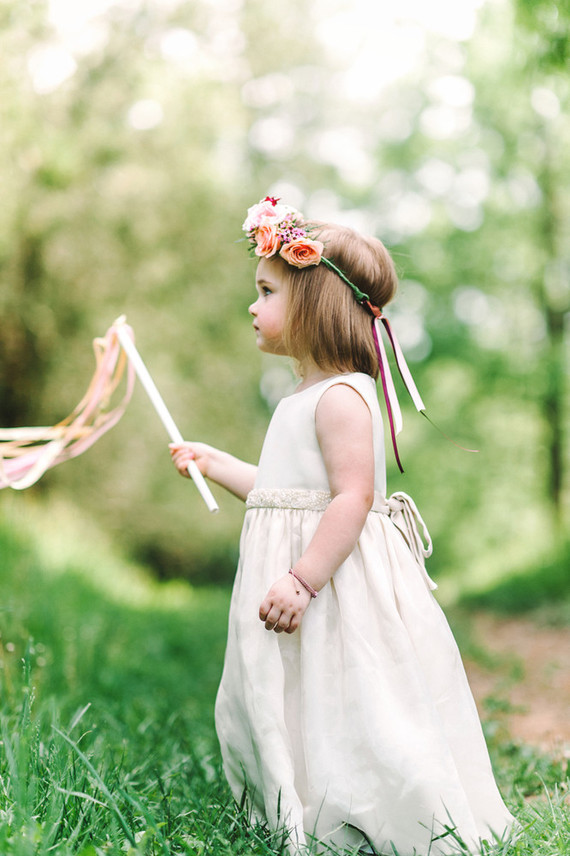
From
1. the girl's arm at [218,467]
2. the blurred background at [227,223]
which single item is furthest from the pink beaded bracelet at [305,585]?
the blurred background at [227,223]

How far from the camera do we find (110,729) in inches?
125

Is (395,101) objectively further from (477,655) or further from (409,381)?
(409,381)

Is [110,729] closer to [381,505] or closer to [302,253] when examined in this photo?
[381,505]

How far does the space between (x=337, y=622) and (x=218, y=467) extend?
0.65 metres

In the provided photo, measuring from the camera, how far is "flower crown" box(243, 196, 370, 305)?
215 cm

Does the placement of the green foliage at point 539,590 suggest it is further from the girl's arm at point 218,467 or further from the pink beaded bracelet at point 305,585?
the pink beaded bracelet at point 305,585

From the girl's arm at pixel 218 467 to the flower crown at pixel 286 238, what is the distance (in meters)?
0.60

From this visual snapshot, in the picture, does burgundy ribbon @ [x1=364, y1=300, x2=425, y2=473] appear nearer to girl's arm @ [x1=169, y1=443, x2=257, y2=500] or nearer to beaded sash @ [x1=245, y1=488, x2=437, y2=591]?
beaded sash @ [x1=245, y1=488, x2=437, y2=591]

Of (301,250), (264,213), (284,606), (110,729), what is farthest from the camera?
(110,729)

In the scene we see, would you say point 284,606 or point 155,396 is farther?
point 155,396

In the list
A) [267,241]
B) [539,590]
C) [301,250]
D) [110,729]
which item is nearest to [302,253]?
[301,250]

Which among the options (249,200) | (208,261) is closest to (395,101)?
(249,200)

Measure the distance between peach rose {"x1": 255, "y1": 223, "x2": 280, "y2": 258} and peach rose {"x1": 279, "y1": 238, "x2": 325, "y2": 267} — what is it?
43 millimetres

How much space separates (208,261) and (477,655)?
579cm
